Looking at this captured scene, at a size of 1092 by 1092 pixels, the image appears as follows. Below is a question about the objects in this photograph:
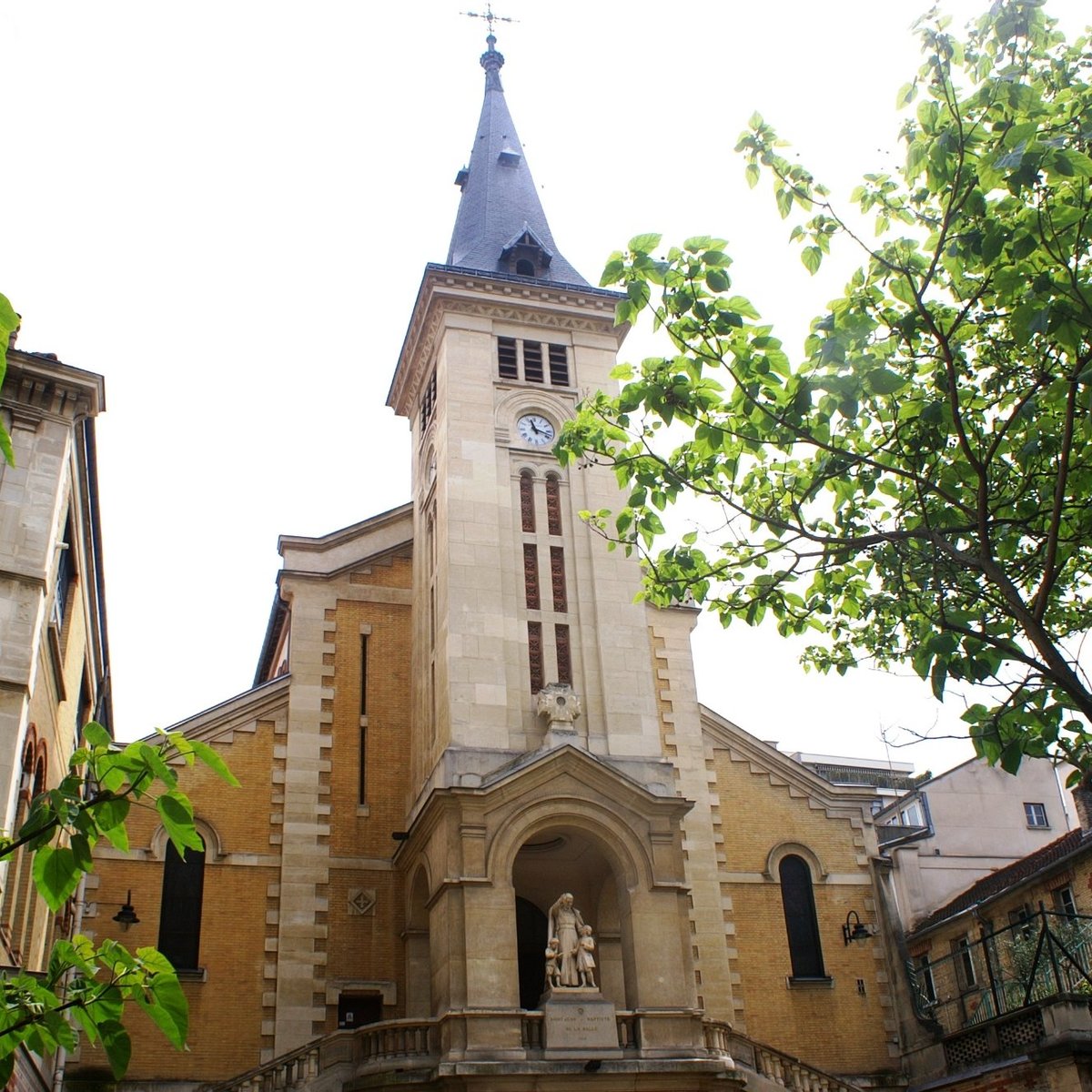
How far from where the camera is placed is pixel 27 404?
19.0 metres

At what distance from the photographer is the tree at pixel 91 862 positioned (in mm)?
5871

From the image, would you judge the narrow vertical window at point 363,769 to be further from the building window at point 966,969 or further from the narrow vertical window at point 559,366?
the building window at point 966,969

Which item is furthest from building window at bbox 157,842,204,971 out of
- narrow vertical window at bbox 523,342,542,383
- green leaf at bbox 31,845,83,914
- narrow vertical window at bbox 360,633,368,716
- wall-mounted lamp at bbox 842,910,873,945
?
green leaf at bbox 31,845,83,914

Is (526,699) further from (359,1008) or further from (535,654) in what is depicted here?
(359,1008)

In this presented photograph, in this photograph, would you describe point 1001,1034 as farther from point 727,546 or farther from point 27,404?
point 27,404

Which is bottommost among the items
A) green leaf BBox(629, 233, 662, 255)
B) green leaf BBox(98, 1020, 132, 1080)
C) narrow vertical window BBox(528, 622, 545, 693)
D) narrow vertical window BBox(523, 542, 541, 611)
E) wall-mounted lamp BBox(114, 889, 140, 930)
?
green leaf BBox(98, 1020, 132, 1080)

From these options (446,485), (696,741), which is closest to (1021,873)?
(696,741)

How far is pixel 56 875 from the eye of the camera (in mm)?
5785

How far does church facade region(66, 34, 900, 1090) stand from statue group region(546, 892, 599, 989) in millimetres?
52

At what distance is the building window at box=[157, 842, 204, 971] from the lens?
2467 centimetres

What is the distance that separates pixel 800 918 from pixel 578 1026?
28.6 ft

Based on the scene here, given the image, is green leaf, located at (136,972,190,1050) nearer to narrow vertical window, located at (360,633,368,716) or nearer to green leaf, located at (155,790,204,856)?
green leaf, located at (155,790,204,856)

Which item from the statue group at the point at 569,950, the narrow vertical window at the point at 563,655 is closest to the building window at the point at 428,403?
the narrow vertical window at the point at 563,655

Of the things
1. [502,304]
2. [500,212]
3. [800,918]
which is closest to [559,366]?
[502,304]
